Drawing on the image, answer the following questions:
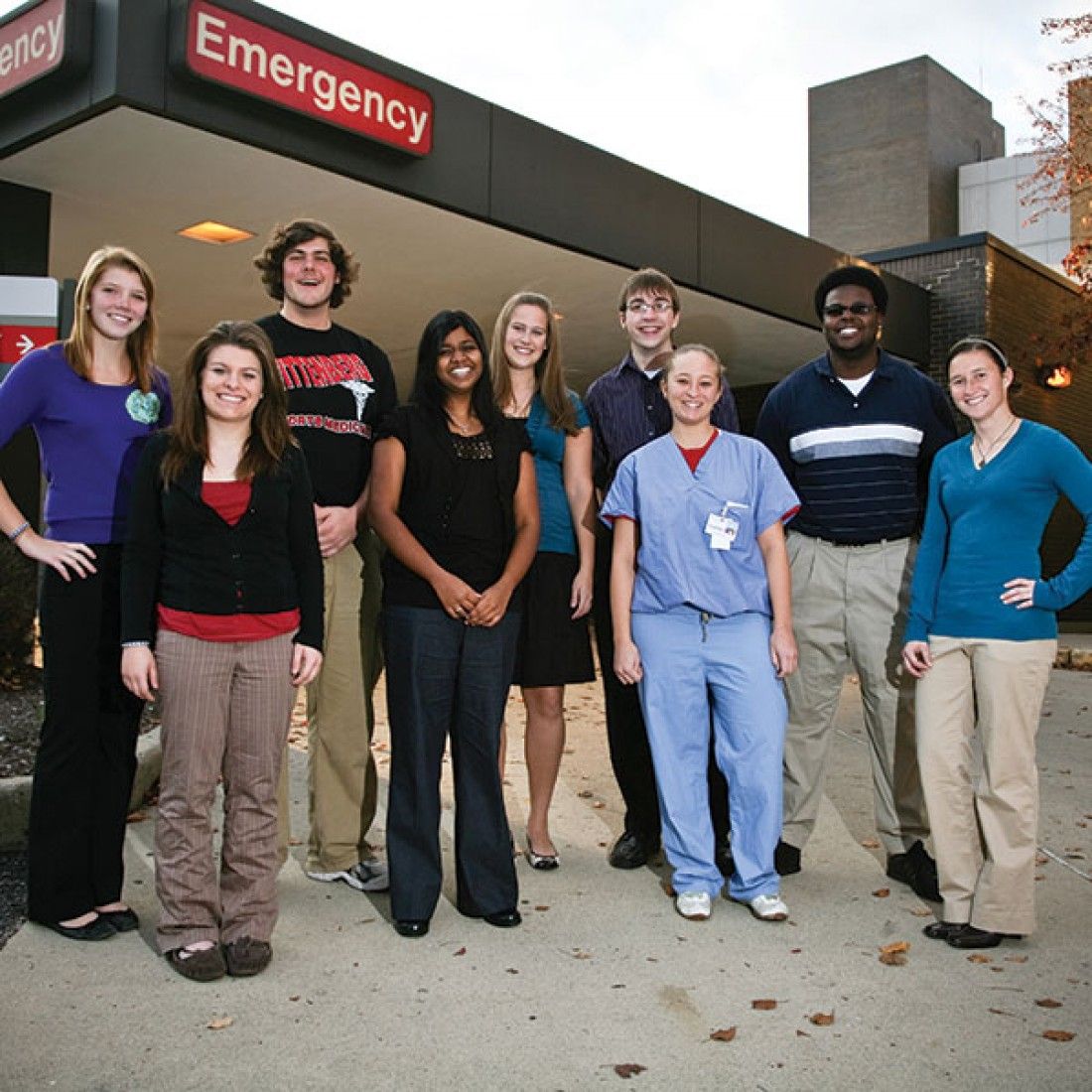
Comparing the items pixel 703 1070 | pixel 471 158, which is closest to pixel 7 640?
pixel 471 158

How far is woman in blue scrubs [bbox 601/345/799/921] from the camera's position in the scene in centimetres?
383

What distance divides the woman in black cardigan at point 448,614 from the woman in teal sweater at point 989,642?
1398mm

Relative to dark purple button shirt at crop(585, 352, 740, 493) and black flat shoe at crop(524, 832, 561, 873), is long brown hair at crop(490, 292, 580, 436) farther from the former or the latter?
black flat shoe at crop(524, 832, 561, 873)

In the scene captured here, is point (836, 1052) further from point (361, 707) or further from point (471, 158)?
point (471, 158)

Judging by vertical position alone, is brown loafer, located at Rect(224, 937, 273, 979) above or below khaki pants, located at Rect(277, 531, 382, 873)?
below

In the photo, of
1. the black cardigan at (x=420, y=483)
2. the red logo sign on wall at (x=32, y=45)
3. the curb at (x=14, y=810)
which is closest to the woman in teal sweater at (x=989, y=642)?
the black cardigan at (x=420, y=483)

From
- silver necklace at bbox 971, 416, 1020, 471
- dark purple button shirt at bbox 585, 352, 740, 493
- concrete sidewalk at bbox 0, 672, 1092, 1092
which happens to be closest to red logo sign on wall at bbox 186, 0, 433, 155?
dark purple button shirt at bbox 585, 352, 740, 493

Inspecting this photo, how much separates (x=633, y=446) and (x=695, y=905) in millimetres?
1734

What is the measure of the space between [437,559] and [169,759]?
40.6 inches

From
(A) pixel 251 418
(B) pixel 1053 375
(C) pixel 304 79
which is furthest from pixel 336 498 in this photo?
(B) pixel 1053 375

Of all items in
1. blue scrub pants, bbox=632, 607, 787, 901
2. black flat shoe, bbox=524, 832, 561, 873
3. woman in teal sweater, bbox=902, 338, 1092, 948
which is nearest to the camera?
woman in teal sweater, bbox=902, 338, 1092, 948

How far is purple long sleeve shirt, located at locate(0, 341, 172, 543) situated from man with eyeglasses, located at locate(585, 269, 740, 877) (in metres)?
1.83

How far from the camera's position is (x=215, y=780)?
3.27 meters

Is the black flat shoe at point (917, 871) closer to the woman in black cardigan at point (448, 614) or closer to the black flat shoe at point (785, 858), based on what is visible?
the black flat shoe at point (785, 858)
